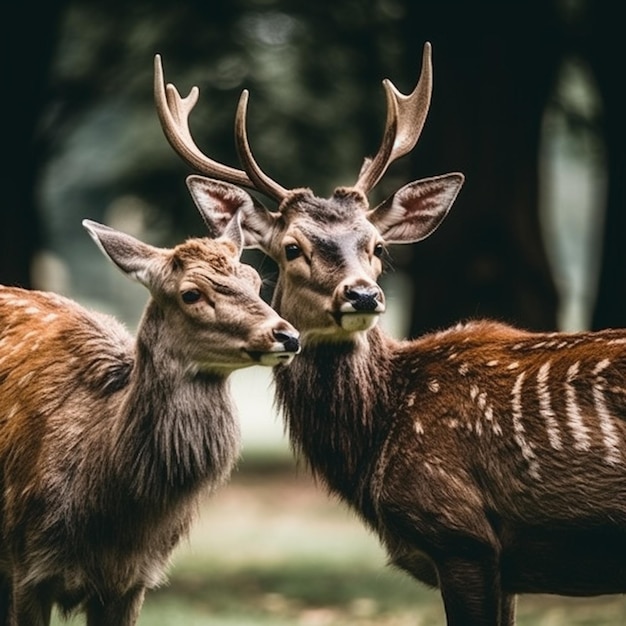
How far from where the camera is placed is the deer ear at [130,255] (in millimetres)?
6297

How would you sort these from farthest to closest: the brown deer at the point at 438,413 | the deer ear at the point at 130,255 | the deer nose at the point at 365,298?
1. the deer nose at the point at 365,298
2. the deer ear at the point at 130,255
3. the brown deer at the point at 438,413

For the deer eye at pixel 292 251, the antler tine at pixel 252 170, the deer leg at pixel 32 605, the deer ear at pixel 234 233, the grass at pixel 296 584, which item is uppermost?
the antler tine at pixel 252 170

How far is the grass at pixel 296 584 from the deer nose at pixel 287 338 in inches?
41.5

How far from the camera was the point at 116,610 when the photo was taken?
21.3 ft

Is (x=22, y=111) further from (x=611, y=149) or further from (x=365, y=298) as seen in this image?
(x=365, y=298)

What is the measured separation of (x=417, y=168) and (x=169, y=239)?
18.6 ft

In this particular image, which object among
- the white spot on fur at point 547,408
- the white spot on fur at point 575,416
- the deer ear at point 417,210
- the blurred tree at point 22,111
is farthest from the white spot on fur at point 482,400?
the blurred tree at point 22,111

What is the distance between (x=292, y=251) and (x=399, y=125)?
1157 millimetres

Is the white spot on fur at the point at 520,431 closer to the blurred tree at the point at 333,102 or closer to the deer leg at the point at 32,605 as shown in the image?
the deer leg at the point at 32,605

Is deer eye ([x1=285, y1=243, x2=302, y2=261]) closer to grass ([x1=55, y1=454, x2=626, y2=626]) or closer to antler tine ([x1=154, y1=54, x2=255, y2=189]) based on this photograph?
antler tine ([x1=154, y1=54, x2=255, y2=189])

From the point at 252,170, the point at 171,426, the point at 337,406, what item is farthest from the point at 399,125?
the point at 171,426

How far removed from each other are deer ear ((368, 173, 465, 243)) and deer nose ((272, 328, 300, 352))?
156 centimetres

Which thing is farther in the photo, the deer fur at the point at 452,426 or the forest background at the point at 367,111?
the forest background at the point at 367,111

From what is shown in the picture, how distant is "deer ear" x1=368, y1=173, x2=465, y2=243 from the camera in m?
7.34
